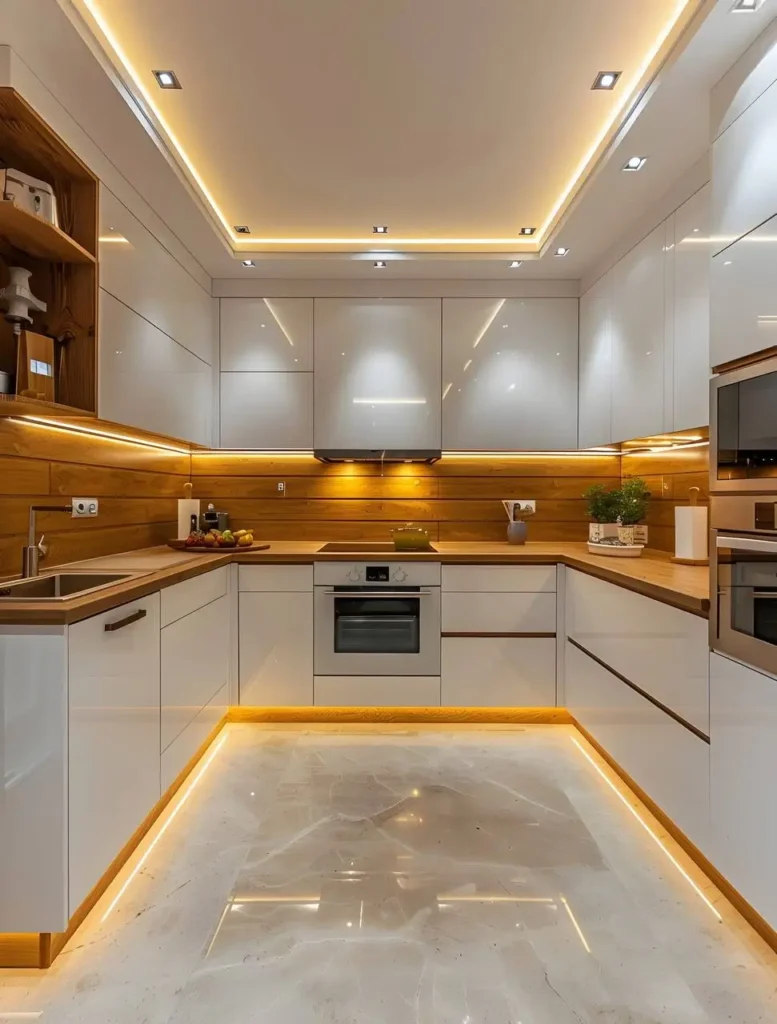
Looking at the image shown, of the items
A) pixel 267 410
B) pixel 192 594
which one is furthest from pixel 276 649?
pixel 267 410

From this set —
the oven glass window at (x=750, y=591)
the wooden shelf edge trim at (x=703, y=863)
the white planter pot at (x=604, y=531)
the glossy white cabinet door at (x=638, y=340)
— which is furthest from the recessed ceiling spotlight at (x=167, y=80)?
the wooden shelf edge trim at (x=703, y=863)

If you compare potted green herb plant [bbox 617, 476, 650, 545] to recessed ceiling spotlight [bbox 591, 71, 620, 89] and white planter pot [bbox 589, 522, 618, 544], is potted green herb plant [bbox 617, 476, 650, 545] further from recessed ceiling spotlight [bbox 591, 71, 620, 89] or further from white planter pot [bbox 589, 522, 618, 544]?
recessed ceiling spotlight [bbox 591, 71, 620, 89]

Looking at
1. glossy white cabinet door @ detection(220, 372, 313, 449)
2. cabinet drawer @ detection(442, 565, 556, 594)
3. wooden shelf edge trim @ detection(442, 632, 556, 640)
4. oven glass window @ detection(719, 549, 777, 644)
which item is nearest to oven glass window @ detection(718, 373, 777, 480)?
oven glass window @ detection(719, 549, 777, 644)

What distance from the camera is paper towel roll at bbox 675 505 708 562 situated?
101 inches

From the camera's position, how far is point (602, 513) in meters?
3.11

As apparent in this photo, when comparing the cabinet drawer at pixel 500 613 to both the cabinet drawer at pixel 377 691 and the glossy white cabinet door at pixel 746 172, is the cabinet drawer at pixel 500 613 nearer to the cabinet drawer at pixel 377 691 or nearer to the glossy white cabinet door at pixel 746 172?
the cabinet drawer at pixel 377 691

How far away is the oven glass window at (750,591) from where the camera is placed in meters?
1.54

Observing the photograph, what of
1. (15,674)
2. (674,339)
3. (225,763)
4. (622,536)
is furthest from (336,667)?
(674,339)

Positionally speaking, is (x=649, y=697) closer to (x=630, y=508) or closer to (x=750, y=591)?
(x=750, y=591)

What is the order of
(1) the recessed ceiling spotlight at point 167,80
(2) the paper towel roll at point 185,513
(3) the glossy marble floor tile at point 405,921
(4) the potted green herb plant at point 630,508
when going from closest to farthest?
(3) the glossy marble floor tile at point 405,921 → (1) the recessed ceiling spotlight at point 167,80 → (4) the potted green herb plant at point 630,508 → (2) the paper towel roll at point 185,513

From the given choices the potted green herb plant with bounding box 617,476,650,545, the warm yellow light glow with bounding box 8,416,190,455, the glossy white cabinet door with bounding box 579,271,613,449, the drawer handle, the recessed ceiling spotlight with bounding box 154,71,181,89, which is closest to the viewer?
the drawer handle

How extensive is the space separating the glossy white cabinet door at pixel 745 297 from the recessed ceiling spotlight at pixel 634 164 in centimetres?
71

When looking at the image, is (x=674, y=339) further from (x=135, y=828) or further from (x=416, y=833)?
(x=135, y=828)

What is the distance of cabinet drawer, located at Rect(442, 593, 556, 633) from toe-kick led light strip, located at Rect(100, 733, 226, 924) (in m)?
1.27
